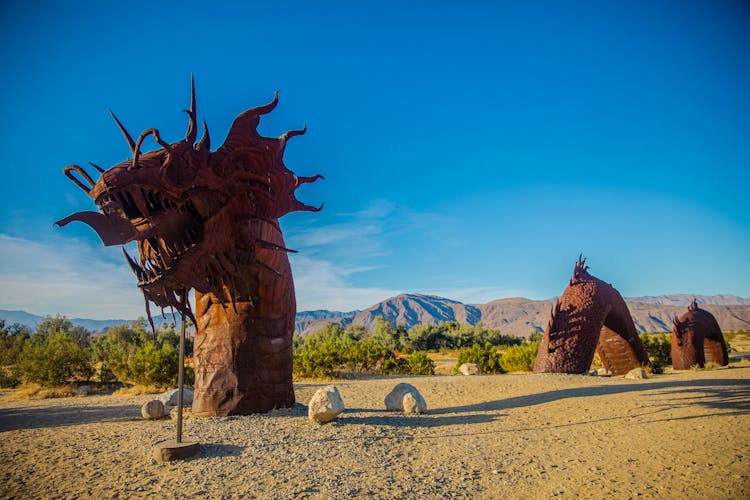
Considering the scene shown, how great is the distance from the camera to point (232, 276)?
675 centimetres

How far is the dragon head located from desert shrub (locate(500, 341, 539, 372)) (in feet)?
44.5

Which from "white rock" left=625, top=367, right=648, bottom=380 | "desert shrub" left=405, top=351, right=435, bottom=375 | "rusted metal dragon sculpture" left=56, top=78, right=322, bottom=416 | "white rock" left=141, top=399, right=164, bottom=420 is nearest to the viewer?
"rusted metal dragon sculpture" left=56, top=78, right=322, bottom=416

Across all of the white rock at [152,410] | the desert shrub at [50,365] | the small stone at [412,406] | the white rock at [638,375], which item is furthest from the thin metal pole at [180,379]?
the white rock at [638,375]

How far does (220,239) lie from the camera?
20.9ft

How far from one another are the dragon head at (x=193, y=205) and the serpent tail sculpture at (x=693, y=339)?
50.9 feet

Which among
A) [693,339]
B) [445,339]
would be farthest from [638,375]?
[445,339]

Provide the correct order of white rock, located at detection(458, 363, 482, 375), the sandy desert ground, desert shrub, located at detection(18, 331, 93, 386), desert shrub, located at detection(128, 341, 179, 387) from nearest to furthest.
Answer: the sandy desert ground
desert shrub, located at detection(128, 341, 179, 387)
desert shrub, located at detection(18, 331, 93, 386)
white rock, located at detection(458, 363, 482, 375)

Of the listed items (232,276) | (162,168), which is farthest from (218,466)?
(162,168)

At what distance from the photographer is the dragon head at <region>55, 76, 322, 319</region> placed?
522 cm

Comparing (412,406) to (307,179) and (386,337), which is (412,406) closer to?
(307,179)

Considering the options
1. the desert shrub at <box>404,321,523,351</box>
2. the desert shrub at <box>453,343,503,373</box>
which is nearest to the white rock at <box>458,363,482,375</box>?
the desert shrub at <box>453,343,503,373</box>

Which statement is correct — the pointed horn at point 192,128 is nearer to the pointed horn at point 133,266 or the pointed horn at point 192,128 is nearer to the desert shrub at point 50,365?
the pointed horn at point 133,266

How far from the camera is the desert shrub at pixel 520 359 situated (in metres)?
17.2

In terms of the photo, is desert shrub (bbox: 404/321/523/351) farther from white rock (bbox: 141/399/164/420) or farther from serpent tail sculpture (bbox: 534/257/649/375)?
white rock (bbox: 141/399/164/420)
